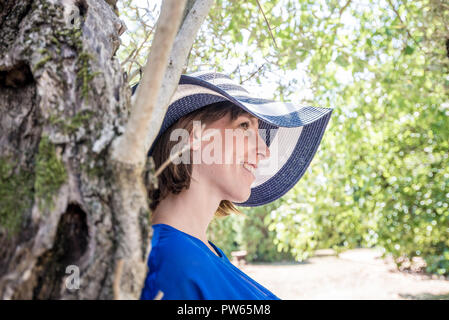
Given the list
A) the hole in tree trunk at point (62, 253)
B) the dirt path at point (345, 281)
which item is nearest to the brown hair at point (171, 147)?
the hole in tree trunk at point (62, 253)

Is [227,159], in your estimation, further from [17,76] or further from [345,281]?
[345,281]

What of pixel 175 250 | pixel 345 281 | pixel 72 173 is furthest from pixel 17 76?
pixel 345 281

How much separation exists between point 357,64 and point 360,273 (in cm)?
802

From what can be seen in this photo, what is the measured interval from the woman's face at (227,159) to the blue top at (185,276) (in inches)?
14.2

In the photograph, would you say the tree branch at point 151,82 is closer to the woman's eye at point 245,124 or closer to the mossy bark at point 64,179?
the mossy bark at point 64,179

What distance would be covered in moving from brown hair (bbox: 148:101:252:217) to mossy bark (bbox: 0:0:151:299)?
0.70 meters

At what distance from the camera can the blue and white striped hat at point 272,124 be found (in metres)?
1.65

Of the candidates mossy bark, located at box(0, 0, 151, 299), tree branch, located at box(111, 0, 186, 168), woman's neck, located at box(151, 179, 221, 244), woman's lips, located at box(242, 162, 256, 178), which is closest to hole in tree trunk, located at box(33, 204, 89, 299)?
mossy bark, located at box(0, 0, 151, 299)

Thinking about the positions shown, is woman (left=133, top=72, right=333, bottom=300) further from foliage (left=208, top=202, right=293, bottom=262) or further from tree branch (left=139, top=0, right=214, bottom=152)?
foliage (left=208, top=202, right=293, bottom=262)

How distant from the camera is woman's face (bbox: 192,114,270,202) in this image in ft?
5.57

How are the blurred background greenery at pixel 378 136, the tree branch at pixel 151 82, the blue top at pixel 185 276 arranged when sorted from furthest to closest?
the blurred background greenery at pixel 378 136 → the blue top at pixel 185 276 → the tree branch at pixel 151 82

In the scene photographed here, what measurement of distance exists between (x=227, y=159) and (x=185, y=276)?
0.63 m
